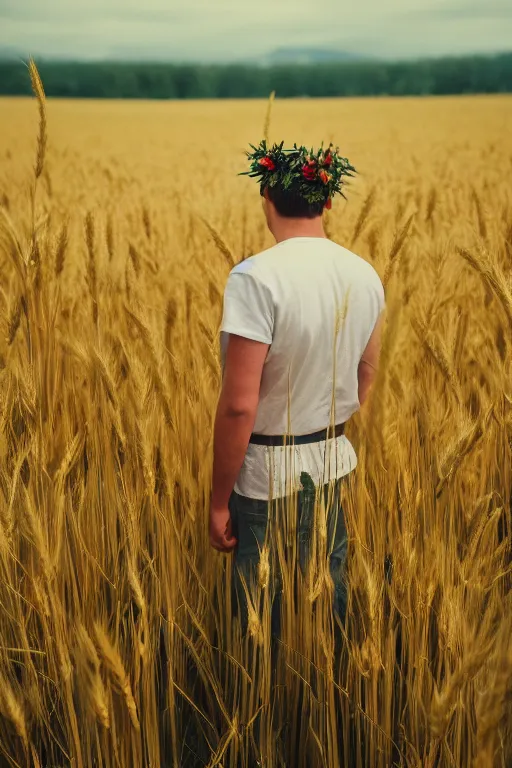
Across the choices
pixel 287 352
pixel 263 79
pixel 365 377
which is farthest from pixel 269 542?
pixel 263 79

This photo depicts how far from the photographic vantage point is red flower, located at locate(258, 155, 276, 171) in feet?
3.79

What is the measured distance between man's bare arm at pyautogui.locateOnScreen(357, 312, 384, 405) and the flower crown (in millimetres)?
240

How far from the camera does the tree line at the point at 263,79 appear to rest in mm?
20844

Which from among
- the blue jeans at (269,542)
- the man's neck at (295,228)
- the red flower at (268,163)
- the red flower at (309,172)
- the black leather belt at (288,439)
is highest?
the red flower at (268,163)

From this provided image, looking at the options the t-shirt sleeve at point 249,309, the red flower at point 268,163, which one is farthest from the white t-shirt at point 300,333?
the red flower at point 268,163

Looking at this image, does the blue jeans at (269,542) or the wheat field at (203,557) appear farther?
the blue jeans at (269,542)

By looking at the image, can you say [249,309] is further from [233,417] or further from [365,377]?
[365,377]

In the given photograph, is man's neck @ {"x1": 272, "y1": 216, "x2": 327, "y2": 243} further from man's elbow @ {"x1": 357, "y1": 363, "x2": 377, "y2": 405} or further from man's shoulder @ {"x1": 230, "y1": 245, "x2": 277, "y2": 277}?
man's elbow @ {"x1": 357, "y1": 363, "x2": 377, "y2": 405}

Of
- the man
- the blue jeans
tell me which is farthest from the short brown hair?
the blue jeans

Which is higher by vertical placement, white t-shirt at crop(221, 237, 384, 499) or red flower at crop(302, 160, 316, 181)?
red flower at crop(302, 160, 316, 181)

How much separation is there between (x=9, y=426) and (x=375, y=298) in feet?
2.28

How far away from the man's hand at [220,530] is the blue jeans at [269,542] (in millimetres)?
26

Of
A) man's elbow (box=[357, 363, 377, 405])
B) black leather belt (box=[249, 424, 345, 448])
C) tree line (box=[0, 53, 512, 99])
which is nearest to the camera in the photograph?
black leather belt (box=[249, 424, 345, 448])

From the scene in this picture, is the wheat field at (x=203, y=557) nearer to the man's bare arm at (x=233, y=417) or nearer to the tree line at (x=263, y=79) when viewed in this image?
the man's bare arm at (x=233, y=417)
